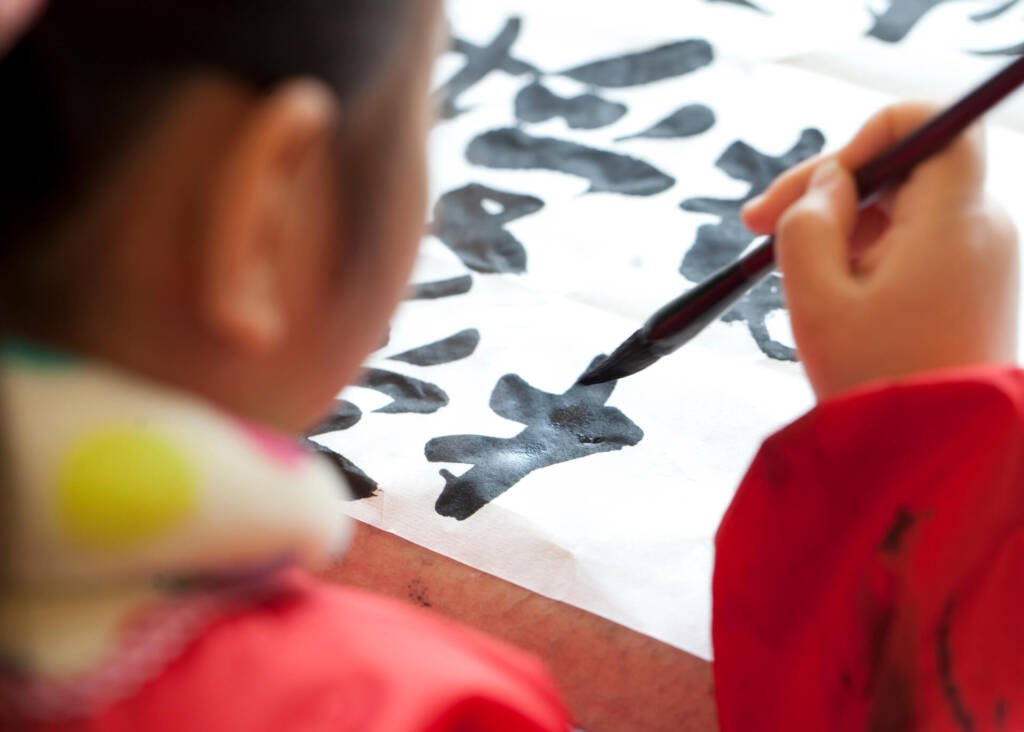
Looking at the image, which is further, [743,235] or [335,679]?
[743,235]

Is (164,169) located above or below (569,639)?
above

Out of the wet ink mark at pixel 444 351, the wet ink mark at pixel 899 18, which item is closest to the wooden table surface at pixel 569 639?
the wet ink mark at pixel 444 351

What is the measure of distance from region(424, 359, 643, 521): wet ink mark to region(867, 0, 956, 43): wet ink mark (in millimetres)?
385

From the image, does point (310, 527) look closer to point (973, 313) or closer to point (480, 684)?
point (480, 684)

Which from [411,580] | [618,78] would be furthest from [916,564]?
[618,78]

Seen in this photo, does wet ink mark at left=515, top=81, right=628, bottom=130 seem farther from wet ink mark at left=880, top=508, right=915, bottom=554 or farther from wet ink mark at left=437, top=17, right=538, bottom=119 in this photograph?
wet ink mark at left=880, top=508, right=915, bottom=554

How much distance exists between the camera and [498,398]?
1.67 feet

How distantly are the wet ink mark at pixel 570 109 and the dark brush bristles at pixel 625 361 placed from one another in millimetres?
225

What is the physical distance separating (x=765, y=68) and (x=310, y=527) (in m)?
0.56

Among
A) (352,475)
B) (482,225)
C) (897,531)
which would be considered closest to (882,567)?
(897,531)

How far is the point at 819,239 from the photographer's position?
0.36 m

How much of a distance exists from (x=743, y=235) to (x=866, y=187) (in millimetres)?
226

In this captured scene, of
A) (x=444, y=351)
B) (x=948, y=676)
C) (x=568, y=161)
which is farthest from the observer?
(x=568, y=161)

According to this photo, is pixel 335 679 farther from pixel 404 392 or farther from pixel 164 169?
pixel 404 392
